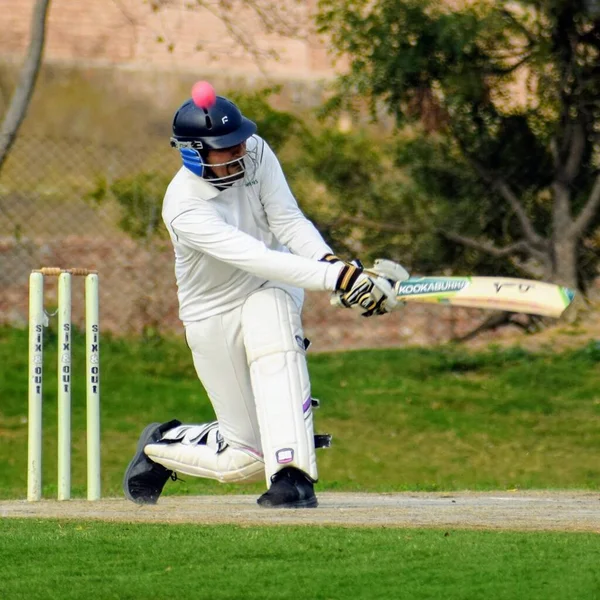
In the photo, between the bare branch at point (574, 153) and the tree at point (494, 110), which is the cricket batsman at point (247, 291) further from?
the bare branch at point (574, 153)

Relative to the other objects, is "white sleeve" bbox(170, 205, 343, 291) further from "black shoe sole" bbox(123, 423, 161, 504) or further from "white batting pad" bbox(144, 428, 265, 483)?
"black shoe sole" bbox(123, 423, 161, 504)

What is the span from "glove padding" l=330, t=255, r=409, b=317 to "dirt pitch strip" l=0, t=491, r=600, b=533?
87 cm

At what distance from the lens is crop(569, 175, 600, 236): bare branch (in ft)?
43.7

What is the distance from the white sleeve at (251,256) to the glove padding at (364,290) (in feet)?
0.15

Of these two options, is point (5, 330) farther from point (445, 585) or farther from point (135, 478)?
point (445, 585)

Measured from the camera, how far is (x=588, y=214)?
13.4 meters

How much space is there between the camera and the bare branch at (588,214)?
13.3 meters

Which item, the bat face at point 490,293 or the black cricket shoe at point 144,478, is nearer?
the bat face at point 490,293

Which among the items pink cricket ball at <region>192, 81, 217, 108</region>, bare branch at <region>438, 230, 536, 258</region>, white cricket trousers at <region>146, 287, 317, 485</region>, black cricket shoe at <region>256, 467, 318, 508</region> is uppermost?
pink cricket ball at <region>192, 81, 217, 108</region>

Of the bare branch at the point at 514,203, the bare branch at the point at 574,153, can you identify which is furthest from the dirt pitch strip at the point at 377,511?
the bare branch at the point at 574,153

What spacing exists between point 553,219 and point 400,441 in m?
2.97

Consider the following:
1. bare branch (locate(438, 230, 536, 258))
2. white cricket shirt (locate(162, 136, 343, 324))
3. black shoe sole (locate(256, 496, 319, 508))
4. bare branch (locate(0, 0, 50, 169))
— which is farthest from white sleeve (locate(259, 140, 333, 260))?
bare branch (locate(438, 230, 536, 258))

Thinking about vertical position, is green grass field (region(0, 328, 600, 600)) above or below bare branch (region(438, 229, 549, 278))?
below

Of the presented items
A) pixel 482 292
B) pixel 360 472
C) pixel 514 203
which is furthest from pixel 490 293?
pixel 514 203
